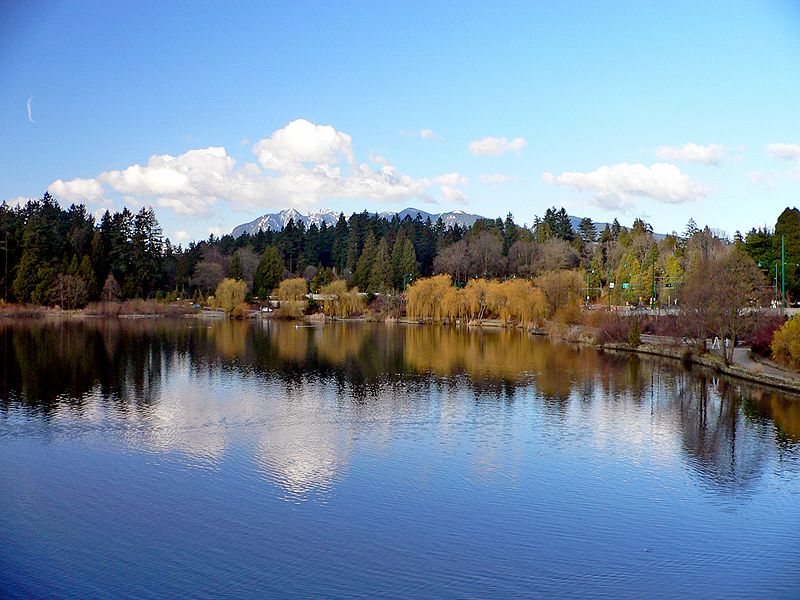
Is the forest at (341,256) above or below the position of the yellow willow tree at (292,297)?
above

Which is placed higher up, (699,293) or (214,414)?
(699,293)

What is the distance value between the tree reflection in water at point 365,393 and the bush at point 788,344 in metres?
2.20

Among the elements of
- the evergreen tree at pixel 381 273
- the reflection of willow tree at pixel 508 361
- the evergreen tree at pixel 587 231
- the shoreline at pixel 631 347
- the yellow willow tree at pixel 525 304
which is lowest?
the reflection of willow tree at pixel 508 361

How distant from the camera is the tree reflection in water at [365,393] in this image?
1519 centimetres

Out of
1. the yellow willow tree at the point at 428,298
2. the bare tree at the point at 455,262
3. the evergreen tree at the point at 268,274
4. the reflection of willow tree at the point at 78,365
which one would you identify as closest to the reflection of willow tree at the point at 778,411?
the reflection of willow tree at the point at 78,365

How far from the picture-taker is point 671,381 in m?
26.1

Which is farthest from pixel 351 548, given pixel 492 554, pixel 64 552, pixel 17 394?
pixel 17 394

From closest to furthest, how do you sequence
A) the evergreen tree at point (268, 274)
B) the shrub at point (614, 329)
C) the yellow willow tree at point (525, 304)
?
1. the shrub at point (614, 329)
2. the yellow willow tree at point (525, 304)
3. the evergreen tree at point (268, 274)

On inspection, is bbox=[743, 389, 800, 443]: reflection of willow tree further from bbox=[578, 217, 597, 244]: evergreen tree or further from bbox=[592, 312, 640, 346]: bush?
bbox=[578, 217, 597, 244]: evergreen tree

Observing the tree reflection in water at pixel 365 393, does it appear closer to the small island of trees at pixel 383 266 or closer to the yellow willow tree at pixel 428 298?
the small island of trees at pixel 383 266

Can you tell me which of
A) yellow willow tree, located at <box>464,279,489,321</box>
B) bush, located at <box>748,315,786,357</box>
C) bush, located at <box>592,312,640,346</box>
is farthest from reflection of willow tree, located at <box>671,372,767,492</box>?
yellow willow tree, located at <box>464,279,489,321</box>

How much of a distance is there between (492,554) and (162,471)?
262 inches

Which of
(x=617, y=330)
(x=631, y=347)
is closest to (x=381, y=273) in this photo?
(x=617, y=330)

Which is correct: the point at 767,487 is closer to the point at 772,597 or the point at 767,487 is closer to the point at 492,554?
the point at 772,597
